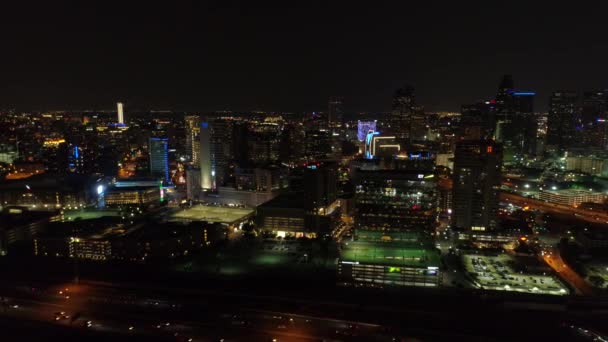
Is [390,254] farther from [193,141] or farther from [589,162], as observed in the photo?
[589,162]

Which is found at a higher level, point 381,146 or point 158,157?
point 381,146

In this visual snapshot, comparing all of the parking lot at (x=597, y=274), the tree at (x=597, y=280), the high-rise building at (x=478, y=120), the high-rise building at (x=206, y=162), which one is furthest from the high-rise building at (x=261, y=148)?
the tree at (x=597, y=280)

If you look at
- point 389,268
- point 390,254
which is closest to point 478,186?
point 390,254

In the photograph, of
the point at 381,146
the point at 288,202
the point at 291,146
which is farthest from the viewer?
the point at 381,146

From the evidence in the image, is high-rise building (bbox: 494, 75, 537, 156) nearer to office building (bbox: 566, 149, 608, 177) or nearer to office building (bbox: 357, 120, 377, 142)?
office building (bbox: 566, 149, 608, 177)

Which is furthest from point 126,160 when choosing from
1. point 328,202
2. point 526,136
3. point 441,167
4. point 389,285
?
point 526,136

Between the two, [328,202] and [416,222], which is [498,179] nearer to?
[416,222]

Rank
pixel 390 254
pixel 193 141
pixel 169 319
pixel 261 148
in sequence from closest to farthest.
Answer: pixel 169 319 < pixel 390 254 < pixel 261 148 < pixel 193 141
